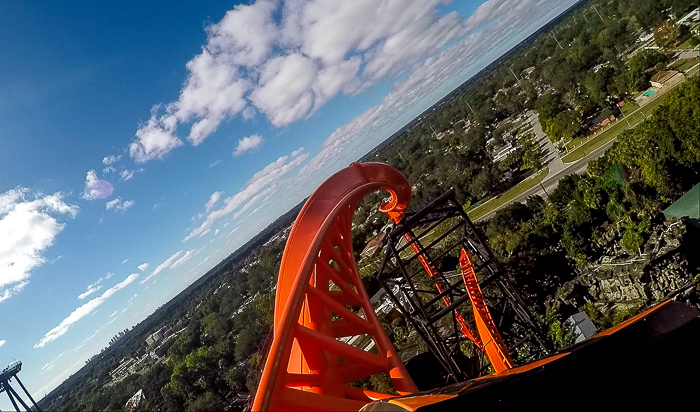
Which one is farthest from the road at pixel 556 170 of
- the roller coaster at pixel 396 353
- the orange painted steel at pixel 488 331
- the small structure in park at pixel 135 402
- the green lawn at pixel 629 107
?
the small structure in park at pixel 135 402

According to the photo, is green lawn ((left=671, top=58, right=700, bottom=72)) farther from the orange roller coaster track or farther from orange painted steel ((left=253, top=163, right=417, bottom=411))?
orange painted steel ((left=253, top=163, right=417, bottom=411))

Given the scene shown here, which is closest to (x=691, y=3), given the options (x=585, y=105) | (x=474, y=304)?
(x=585, y=105)

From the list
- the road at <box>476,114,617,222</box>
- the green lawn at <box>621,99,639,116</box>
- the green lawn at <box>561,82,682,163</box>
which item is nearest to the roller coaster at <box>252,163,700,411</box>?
the road at <box>476,114,617,222</box>

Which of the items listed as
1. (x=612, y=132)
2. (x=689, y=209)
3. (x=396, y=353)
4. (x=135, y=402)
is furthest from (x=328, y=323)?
(x=135, y=402)

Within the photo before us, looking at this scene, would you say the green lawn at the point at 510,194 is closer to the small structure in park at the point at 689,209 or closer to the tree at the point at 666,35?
the tree at the point at 666,35

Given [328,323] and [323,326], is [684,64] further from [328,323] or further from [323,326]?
[323,326]

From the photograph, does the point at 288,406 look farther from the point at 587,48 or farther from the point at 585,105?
the point at 587,48
